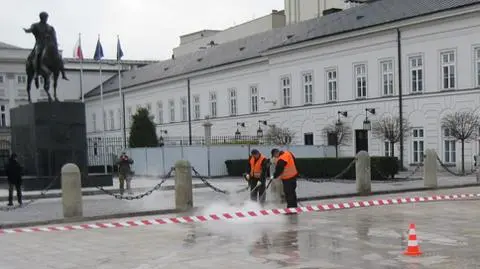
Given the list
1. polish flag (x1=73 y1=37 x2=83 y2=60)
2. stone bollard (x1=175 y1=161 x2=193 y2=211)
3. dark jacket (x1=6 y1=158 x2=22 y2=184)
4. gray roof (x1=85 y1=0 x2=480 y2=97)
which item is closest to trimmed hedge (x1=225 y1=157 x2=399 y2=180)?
gray roof (x1=85 y1=0 x2=480 y2=97)

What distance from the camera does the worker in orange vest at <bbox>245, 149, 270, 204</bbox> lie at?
699 inches

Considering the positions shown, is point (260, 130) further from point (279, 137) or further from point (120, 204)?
point (120, 204)

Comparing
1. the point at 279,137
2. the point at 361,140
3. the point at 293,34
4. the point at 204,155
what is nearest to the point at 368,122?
the point at 361,140

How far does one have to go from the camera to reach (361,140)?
151 feet

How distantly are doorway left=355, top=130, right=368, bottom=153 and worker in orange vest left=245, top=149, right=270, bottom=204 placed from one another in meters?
28.5

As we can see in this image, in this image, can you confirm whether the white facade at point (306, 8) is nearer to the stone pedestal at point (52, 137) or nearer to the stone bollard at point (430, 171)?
the stone bollard at point (430, 171)

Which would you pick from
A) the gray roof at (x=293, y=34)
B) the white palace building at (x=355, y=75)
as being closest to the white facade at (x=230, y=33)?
the gray roof at (x=293, y=34)

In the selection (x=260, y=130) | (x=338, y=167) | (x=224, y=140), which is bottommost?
(x=338, y=167)

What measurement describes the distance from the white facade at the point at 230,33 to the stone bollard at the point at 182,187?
5726 centimetres

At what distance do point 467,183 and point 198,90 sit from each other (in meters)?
43.6

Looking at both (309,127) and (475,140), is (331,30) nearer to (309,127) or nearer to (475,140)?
(309,127)

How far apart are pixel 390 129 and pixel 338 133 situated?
6016mm

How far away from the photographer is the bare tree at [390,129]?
1559 inches

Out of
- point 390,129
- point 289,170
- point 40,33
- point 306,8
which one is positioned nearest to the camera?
point 289,170
